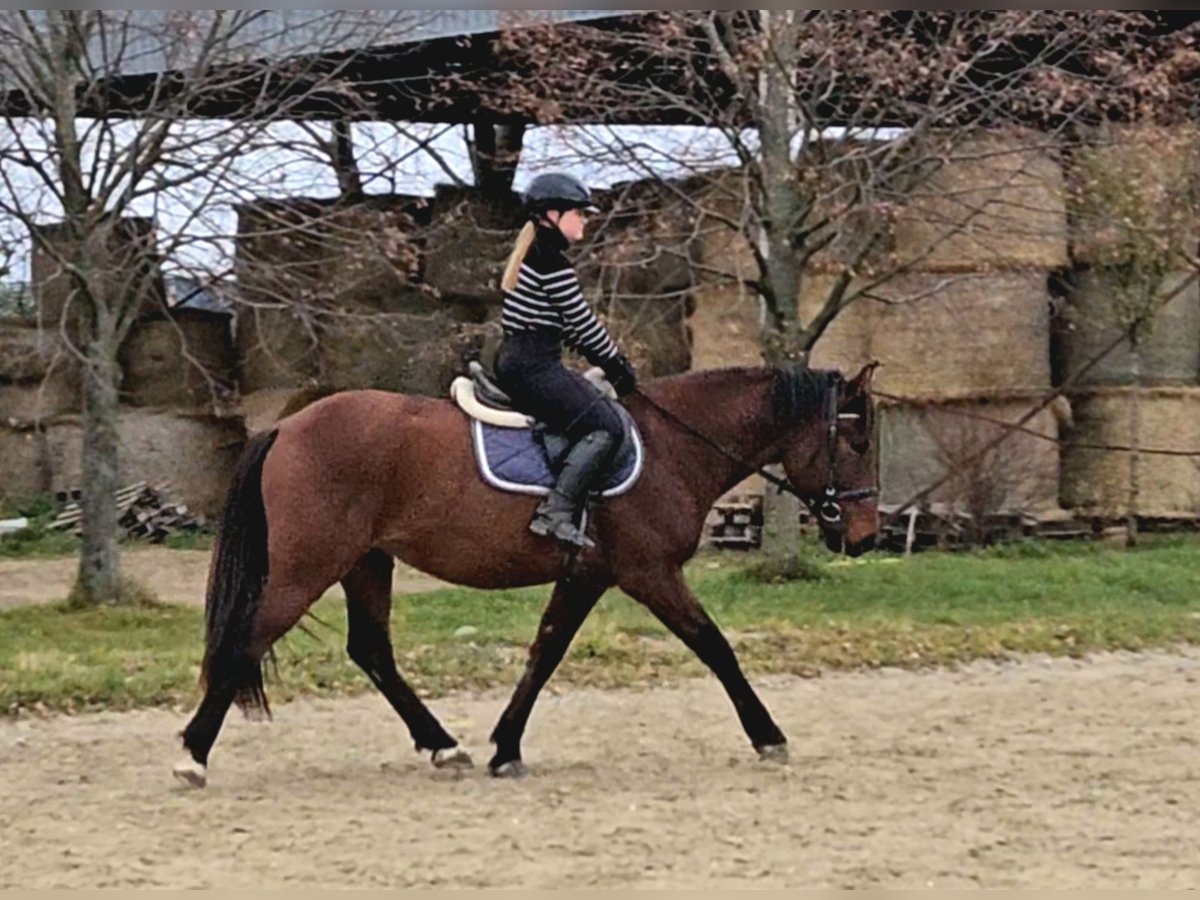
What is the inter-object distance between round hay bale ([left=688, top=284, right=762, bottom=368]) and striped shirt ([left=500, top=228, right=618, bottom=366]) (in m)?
11.3

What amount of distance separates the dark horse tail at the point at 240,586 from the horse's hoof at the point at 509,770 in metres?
0.95

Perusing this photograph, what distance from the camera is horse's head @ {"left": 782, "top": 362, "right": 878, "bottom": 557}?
292 inches

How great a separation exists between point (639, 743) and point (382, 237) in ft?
25.2

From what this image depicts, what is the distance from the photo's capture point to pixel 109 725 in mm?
8695

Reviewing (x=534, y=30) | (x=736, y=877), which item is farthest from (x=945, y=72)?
(x=736, y=877)

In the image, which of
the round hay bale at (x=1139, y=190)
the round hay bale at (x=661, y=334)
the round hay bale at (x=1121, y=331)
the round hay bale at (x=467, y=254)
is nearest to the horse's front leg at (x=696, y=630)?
the round hay bale at (x=1139, y=190)

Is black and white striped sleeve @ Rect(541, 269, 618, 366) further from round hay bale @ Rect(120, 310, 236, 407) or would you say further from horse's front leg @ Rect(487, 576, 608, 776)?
round hay bale @ Rect(120, 310, 236, 407)

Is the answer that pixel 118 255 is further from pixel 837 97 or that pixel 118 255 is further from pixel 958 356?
pixel 958 356

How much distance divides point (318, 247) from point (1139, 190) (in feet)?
28.9

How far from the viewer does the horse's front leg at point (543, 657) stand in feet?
23.2

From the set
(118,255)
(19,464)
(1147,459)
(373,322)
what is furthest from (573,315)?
(19,464)

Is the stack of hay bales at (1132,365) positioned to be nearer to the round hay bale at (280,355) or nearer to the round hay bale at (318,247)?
the round hay bale at (318,247)

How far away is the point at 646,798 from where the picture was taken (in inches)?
252

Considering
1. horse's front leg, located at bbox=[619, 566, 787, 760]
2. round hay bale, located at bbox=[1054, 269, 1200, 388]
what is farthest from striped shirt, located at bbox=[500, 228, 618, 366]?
round hay bale, located at bbox=[1054, 269, 1200, 388]
